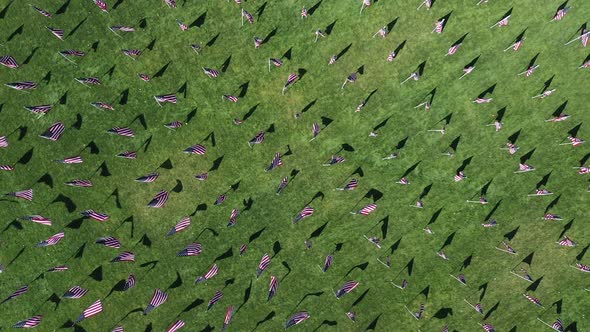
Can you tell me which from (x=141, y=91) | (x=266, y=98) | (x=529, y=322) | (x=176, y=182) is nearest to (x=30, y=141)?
(x=141, y=91)

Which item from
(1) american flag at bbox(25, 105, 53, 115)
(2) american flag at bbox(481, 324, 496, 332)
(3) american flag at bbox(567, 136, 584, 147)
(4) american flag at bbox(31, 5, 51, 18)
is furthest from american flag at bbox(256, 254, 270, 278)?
(4) american flag at bbox(31, 5, 51, 18)

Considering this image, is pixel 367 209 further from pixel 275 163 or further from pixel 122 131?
pixel 122 131

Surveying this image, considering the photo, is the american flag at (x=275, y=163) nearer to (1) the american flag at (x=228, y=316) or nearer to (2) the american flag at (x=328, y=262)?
(2) the american flag at (x=328, y=262)

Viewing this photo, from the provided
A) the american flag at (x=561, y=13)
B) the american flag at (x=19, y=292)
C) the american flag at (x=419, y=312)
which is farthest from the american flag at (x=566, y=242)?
the american flag at (x=19, y=292)

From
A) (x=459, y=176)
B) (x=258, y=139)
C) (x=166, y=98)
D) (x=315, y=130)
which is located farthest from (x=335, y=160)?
(x=166, y=98)

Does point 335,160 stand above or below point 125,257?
above

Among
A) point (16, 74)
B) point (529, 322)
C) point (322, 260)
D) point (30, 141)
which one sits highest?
point (16, 74)

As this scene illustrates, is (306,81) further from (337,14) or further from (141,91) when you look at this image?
(141,91)
